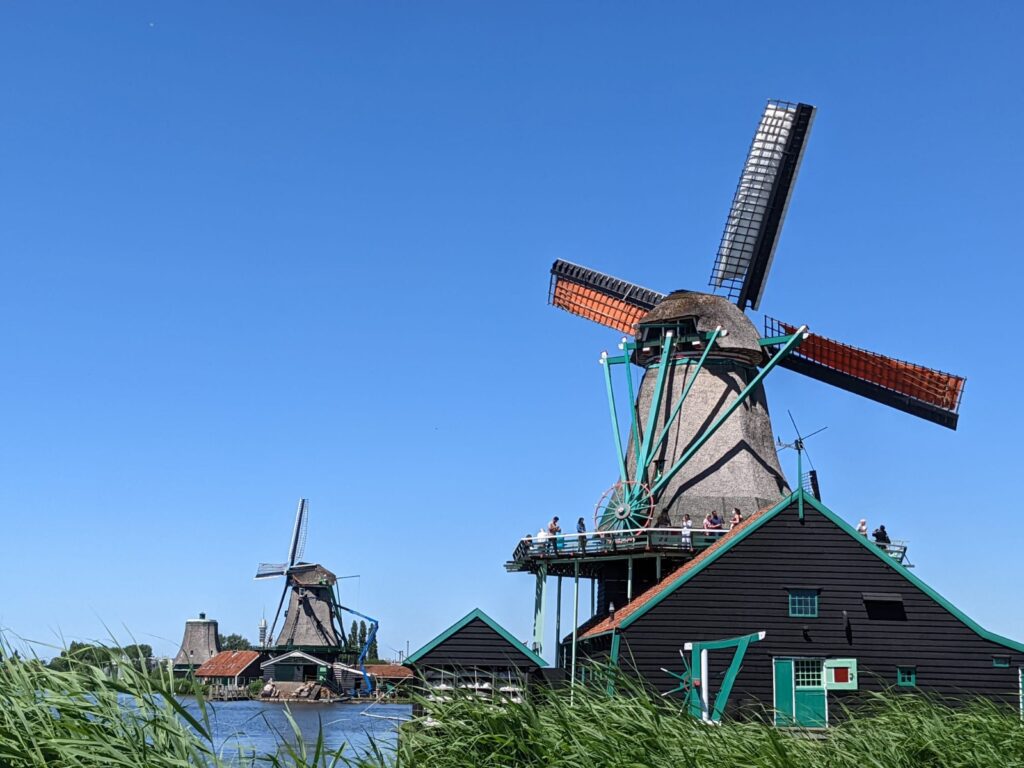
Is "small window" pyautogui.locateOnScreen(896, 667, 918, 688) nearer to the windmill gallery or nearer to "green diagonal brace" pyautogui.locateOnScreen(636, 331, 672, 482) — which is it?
the windmill gallery

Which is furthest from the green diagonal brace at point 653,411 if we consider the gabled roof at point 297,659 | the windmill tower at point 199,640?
the windmill tower at point 199,640

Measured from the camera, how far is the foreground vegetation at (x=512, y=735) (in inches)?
300

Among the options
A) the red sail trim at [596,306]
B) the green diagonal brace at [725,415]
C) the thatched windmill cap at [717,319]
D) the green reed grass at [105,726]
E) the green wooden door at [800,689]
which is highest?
the red sail trim at [596,306]

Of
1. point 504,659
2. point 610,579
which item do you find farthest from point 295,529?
point 504,659

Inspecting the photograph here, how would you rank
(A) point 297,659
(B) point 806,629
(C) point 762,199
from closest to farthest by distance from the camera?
(B) point 806,629
(C) point 762,199
(A) point 297,659

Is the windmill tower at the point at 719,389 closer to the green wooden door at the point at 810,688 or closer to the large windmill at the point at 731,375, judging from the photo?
the large windmill at the point at 731,375

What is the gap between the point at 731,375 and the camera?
97.1 feet

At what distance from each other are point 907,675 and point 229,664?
59.5 m

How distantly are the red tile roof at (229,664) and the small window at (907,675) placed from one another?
55709 mm

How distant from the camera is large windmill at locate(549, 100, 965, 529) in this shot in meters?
28.5

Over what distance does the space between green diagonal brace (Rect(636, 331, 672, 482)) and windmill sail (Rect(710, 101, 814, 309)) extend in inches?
150

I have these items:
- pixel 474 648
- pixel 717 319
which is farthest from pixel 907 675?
pixel 717 319

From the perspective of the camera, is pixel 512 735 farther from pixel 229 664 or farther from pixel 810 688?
pixel 229 664

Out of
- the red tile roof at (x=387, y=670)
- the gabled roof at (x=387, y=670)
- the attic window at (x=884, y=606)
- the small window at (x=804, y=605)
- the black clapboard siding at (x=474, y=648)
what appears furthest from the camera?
the red tile roof at (x=387, y=670)
